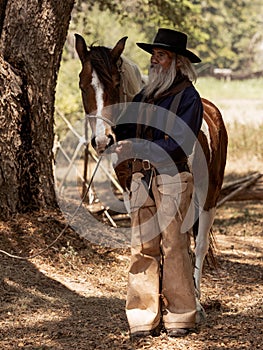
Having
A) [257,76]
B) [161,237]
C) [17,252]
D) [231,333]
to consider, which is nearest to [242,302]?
[231,333]

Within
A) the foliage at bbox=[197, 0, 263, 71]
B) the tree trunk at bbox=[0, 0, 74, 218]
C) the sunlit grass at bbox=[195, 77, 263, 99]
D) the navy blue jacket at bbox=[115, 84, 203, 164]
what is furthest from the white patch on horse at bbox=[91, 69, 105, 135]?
the foliage at bbox=[197, 0, 263, 71]

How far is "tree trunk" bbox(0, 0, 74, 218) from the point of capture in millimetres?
6766

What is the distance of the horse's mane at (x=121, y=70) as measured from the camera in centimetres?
515

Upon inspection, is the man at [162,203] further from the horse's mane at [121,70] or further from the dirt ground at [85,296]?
the horse's mane at [121,70]

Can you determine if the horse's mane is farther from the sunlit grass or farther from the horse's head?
the sunlit grass

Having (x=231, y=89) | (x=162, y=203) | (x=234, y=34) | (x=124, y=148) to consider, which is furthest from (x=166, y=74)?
(x=234, y=34)

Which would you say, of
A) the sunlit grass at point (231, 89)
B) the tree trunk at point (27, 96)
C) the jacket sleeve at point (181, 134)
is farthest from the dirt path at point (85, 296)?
the sunlit grass at point (231, 89)

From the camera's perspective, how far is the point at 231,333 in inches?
186

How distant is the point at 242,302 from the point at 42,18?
3.46 m

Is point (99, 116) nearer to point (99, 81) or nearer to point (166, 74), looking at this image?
point (99, 81)

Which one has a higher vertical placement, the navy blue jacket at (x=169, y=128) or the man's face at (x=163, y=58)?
the man's face at (x=163, y=58)

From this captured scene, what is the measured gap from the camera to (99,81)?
201 inches

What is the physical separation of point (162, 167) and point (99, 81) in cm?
100

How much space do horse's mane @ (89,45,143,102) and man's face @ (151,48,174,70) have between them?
697mm
